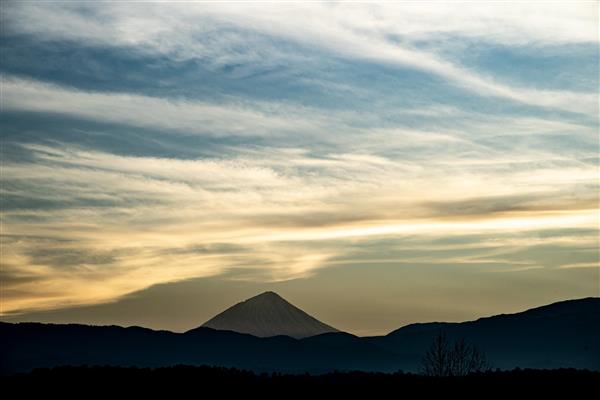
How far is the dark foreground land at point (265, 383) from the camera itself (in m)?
62.9

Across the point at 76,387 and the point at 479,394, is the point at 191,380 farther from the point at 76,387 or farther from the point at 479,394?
the point at 479,394

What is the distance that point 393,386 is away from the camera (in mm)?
65875

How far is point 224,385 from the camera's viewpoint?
2544 inches

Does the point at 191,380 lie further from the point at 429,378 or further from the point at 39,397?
the point at 429,378

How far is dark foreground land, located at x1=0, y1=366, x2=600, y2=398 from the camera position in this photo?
62.9 m

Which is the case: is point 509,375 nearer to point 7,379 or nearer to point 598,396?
point 598,396

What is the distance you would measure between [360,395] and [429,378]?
19.8 ft

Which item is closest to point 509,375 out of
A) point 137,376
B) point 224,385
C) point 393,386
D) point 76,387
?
point 393,386

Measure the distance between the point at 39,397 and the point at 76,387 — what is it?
2.73 m

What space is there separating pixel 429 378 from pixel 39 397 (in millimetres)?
28177

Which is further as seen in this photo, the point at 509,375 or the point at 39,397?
the point at 509,375

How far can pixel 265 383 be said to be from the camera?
65188mm

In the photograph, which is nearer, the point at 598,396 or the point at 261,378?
the point at 598,396

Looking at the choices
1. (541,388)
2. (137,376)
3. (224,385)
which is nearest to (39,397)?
(137,376)
